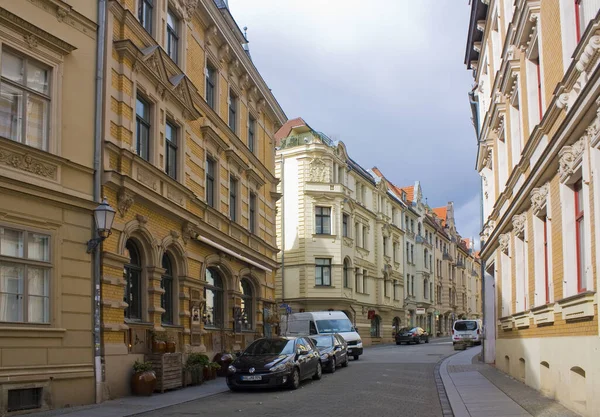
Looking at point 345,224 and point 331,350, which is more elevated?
point 345,224

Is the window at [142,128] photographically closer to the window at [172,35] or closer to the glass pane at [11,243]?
the window at [172,35]

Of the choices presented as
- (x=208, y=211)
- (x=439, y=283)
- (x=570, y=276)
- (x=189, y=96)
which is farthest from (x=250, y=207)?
(x=439, y=283)

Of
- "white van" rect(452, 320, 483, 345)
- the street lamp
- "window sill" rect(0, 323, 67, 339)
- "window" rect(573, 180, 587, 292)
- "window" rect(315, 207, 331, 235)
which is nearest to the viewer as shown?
"window" rect(573, 180, 587, 292)

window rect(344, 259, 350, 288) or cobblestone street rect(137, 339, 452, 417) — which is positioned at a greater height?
window rect(344, 259, 350, 288)

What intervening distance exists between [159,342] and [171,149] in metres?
5.76

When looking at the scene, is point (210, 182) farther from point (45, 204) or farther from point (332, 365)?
point (45, 204)

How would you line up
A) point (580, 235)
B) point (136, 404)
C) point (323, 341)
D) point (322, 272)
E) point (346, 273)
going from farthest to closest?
point (346, 273) → point (322, 272) → point (323, 341) → point (136, 404) → point (580, 235)

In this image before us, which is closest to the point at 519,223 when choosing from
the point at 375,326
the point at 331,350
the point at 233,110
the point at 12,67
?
the point at 331,350

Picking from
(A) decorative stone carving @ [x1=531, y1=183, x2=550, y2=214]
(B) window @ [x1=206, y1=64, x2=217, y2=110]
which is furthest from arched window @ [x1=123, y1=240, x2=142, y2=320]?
(A) decorative stone carving @ [x1=531, y1=183, x2=550, y2=214]

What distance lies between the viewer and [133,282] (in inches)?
680

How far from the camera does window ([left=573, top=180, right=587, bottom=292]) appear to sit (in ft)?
38.4

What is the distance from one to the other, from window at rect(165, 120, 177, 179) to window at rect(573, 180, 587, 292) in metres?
11.3

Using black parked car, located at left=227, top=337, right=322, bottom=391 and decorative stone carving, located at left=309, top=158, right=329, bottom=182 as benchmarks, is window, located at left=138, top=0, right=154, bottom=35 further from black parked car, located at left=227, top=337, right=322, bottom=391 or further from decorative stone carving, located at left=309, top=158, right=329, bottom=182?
decorative stone carving, located at left=309, top=158, right=329, bottom=182

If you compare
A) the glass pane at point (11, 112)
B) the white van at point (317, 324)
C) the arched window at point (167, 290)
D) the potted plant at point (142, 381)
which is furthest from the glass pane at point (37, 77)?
the white van at point (317, 324)
